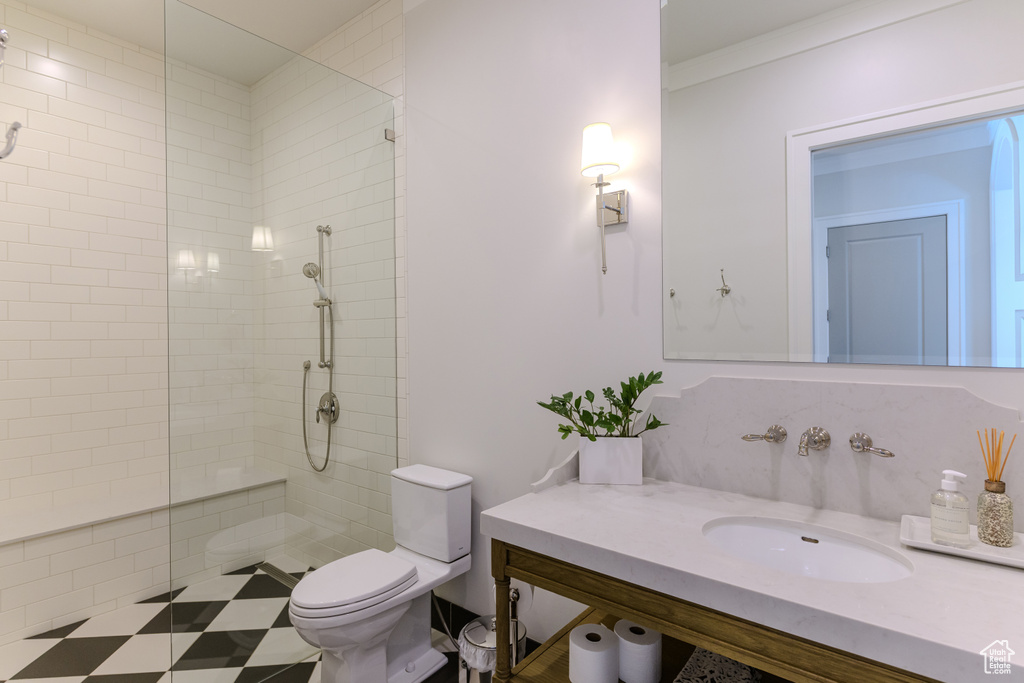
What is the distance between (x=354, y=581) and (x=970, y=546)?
5.38 feet

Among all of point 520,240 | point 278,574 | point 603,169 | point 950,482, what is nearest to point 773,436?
point 950,482

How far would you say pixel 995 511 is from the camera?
1.05 m

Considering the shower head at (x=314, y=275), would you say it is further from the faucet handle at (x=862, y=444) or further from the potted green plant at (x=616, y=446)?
the faucet handle at (x=862, y=444)

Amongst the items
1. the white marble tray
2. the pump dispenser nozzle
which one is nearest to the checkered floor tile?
the white marble tray

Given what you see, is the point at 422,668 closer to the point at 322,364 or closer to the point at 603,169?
the point at 322,364

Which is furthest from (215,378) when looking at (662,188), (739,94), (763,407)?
(739,94)

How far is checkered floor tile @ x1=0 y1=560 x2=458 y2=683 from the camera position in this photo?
→ 6.09ft

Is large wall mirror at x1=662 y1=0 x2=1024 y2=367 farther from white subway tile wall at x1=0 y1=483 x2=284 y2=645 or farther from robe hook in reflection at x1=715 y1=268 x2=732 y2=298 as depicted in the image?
white subway tile wall at x1=0 y1=483 x2=284 y2=645

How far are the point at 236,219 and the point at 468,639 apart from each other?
174cm

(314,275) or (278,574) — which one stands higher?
(314,275)

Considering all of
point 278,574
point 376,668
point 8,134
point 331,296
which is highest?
point 8,134

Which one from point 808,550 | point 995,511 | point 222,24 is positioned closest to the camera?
point 995,511

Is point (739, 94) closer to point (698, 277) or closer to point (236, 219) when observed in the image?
point (698, 277)

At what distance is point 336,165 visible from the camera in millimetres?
2289
